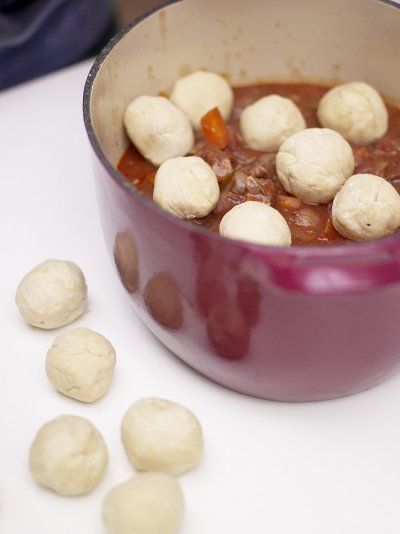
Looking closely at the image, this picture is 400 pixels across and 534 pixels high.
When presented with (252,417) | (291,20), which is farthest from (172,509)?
(291,20)

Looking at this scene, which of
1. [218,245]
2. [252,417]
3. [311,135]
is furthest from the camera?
[311,135]

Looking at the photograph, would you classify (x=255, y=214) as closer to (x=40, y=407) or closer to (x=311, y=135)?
(x=311, y=135)

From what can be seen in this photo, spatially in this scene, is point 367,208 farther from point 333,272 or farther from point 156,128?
point 156,128

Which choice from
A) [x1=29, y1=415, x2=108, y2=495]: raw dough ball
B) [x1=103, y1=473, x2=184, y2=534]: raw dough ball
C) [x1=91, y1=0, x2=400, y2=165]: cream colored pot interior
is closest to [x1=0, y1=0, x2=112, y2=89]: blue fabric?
[x1=91, y1=0, x2=400, y2=165]: cream colored pot interior

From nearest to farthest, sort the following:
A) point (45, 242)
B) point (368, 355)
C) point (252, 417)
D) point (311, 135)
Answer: point (368, 355) → point (252, 417) → point (311, 135) → point (45, 242)

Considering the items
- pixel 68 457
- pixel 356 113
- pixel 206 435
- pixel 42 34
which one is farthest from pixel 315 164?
pixel 42 34

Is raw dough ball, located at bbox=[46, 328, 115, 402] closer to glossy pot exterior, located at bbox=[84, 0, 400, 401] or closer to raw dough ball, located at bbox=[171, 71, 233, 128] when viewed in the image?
glossy pot exterior, located at bbox=[84, 0, 400, 401]

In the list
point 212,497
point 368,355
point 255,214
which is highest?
point 255,214
